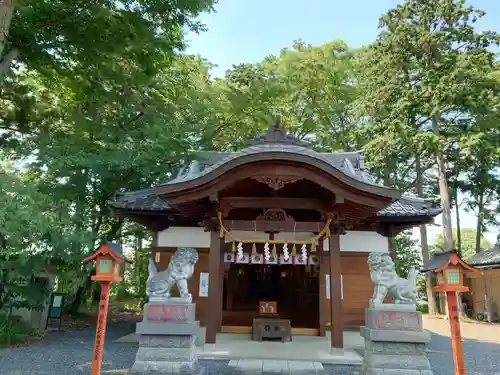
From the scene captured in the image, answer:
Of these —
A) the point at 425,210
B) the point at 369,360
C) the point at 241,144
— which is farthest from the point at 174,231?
the point at 241,144

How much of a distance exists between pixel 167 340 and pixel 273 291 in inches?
266

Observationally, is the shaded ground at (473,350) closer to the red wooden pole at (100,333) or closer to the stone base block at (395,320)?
the stone base block at (395,320)

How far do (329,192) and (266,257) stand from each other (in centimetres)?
193

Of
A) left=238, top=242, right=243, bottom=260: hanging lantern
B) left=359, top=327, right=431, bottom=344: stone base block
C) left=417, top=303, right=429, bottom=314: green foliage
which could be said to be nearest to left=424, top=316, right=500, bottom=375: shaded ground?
left=359, top=327, right=431, bottom=344: stone base block

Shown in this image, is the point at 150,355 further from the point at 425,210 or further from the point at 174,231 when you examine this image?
the point at 425,210

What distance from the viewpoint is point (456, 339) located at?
195 inches

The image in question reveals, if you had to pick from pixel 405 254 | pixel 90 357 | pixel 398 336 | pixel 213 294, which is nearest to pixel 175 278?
pixel 213 294

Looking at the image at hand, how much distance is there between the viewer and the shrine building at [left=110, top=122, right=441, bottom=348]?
7.12 m

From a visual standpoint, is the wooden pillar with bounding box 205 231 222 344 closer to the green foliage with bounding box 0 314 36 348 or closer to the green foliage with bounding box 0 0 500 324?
the green foliage with bounding box 0 0 500 324

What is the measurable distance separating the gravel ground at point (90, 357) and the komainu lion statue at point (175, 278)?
1.58 m

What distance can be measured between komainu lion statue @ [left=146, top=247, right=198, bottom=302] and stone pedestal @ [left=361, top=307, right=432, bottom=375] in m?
3.21

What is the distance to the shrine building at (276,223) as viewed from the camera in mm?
7117

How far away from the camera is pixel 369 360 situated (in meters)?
6.07

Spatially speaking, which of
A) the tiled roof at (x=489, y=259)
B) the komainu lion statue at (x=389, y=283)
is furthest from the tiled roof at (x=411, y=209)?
the tiled roof at (x=489, y=259)
